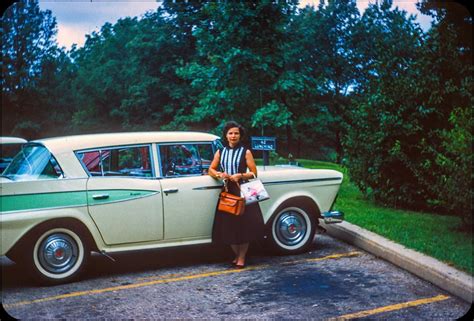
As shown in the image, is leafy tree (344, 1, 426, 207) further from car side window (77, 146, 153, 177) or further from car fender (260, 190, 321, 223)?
car side window (77, 146, 153, 177)

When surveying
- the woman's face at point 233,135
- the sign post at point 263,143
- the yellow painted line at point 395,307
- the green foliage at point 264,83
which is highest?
the green foliage at point 264,83

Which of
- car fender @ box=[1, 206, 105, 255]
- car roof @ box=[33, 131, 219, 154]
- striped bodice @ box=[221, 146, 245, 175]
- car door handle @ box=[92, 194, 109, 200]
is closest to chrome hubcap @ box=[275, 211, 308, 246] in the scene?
striped bodice @ box=[221, 146, 245, 175]

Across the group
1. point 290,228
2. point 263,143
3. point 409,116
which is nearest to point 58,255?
point 263,143

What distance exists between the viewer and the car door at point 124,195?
526cm

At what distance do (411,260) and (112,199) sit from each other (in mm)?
3399

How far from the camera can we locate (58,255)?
16.6ft

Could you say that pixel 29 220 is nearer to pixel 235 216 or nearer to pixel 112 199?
pixel 112 199

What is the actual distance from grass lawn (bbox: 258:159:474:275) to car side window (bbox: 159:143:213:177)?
2751mm

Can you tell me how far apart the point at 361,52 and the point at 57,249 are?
91.5 ft

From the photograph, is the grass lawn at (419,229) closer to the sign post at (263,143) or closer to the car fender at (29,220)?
the sign post at (263,143)

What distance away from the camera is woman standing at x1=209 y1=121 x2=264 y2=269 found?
18.7 feet

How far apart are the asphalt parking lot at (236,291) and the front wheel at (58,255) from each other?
0.13m

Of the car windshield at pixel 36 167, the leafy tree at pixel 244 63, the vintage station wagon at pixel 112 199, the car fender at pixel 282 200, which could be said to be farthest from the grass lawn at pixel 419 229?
the car windshield at pixel 36 167

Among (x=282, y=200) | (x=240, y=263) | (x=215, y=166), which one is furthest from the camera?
(x=282, y=200)
